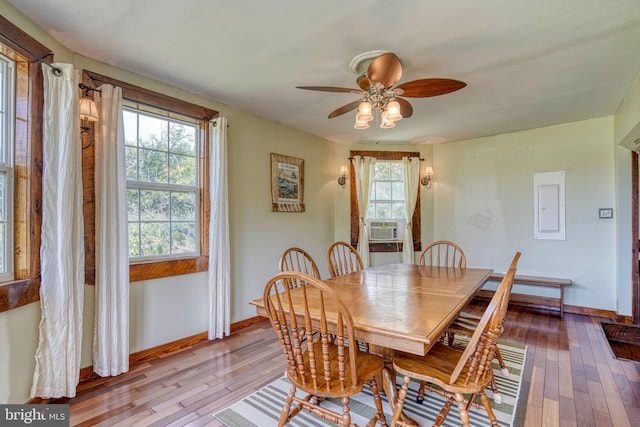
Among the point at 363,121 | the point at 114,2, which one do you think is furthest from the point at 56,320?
the point at 363,121

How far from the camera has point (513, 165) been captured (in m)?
4.40

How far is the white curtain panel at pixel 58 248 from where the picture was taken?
6.47ft

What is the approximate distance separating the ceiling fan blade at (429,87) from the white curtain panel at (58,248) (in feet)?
7.24

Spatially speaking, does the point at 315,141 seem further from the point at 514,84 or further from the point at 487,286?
→ the point at 487,286

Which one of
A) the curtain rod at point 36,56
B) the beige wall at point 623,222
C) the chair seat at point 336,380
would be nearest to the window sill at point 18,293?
the curtain rod at point 36,56

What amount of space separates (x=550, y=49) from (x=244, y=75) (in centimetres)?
230

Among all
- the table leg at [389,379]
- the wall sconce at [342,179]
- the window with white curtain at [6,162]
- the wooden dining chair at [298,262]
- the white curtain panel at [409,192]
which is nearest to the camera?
the table leg at [389,379]

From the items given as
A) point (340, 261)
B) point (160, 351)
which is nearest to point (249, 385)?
point (160, 351)

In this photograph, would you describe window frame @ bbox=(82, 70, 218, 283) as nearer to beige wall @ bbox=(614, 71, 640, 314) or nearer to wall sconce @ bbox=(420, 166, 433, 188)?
wall sconce @ bbox=(420, 166, 433, 188)

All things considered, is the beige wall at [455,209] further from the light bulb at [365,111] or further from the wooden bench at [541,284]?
the light bulb at [365,111]

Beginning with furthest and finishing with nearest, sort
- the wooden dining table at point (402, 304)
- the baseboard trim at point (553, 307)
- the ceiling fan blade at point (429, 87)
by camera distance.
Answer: the baseboard trim at point (553, 307)
the ceiling fan blade at point (429, 87)
the wooden dining table at point (402, 304)

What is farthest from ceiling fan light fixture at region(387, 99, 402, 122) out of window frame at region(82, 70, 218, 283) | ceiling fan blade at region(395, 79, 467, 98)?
window frame at region(82, 70, 218, 283)

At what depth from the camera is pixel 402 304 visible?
1.78m

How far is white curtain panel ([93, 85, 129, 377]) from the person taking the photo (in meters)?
2.33
